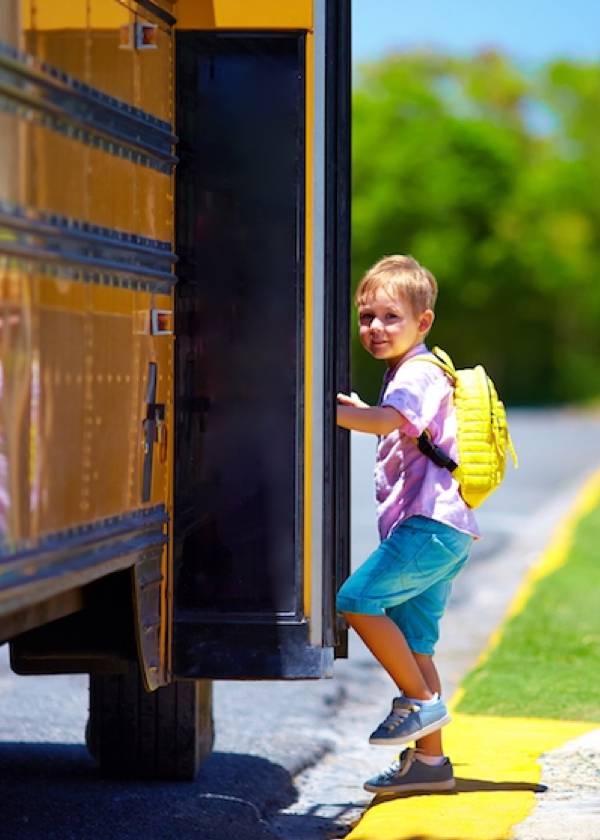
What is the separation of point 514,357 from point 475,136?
283 inches

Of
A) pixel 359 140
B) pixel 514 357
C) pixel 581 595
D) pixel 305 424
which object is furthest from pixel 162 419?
pixel 359 140

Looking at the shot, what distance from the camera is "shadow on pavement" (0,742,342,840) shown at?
4.93 metres

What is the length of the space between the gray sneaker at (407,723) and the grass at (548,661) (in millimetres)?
1425

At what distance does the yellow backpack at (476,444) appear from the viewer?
489 centimetres

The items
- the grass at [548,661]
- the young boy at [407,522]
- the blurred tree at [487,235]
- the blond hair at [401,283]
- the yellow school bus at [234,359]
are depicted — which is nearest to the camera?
the yellow school bus at [234,359]

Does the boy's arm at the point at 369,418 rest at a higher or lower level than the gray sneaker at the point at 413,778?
higher

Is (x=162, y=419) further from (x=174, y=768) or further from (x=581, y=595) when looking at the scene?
(x=581, y=595)

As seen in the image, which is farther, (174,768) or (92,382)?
(174,768)

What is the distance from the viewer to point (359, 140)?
196 feet

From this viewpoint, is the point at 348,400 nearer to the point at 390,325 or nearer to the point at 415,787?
the point at 390,325

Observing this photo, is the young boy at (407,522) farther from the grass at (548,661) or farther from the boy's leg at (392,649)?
the grass at (548,661)

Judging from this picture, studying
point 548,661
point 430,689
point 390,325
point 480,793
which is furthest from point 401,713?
point 548,661

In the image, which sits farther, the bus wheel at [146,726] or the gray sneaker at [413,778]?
the bus wheel at [146,726]

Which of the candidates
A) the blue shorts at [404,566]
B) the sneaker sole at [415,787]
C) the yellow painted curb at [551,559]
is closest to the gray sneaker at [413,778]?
the sneaker sole at [415,787]
